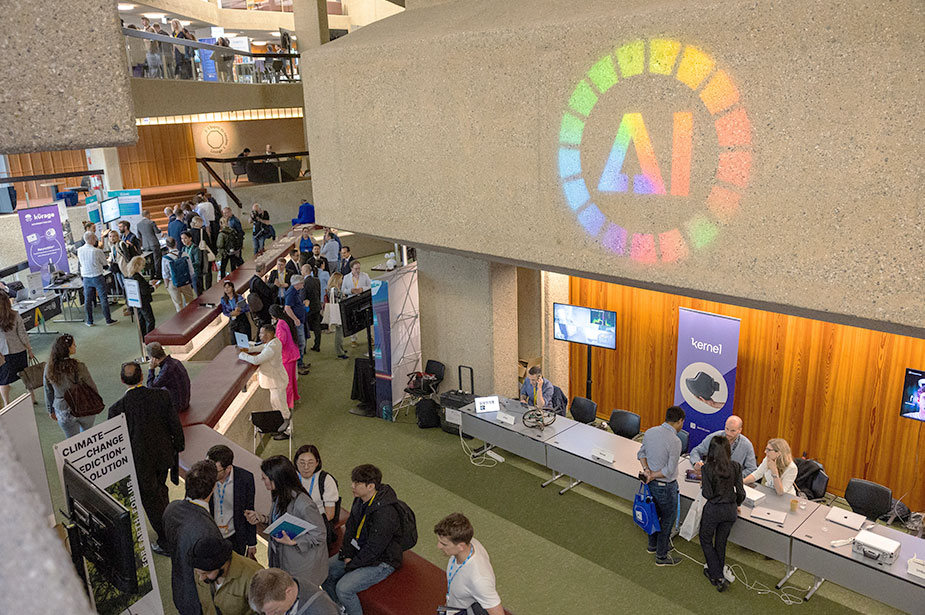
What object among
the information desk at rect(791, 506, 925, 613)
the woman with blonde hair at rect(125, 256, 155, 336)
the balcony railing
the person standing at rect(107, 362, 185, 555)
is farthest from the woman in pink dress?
the balcony railing

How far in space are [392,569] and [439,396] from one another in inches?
189

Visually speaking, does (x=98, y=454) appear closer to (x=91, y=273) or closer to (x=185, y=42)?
(x=91, y=273)

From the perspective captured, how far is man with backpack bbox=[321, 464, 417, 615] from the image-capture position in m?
4.88

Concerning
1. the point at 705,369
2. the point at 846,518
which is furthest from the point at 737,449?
the point at 705,369

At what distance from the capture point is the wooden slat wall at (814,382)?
7.21m

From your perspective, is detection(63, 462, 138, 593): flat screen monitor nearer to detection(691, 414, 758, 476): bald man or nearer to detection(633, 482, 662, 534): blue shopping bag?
detection(633, 482, 662, 534): blue shopping bag

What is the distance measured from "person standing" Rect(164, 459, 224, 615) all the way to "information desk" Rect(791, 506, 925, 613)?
4775 mm

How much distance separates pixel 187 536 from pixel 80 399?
3348mm

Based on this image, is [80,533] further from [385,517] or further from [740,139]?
[740,139]

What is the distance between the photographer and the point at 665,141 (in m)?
4.44

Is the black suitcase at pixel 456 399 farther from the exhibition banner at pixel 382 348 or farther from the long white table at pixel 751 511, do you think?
the exhibition banner at pixel 382 348

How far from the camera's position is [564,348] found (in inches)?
399

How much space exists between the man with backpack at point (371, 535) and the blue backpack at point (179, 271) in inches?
337

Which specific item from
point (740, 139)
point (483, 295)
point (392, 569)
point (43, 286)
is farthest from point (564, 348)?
point (43, 286)
